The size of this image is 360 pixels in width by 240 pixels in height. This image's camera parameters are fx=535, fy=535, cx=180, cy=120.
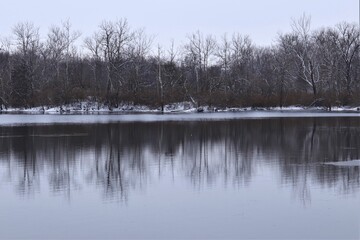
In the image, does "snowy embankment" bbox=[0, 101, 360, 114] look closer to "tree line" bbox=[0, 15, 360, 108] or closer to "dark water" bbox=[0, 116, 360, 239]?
"tree line" bbox=[0, 15, 360, 108]

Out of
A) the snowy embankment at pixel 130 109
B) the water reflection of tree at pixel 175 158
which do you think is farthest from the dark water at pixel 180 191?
the snowy embankment at pixel 130 109

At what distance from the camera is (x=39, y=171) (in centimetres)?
1658

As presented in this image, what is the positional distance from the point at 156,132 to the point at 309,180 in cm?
1787

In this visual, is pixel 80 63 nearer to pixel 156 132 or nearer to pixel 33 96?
pixel 33 96

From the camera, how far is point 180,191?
13250 millimetres

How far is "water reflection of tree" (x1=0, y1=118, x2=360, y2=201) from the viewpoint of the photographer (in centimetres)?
1452

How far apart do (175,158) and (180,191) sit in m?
6.42

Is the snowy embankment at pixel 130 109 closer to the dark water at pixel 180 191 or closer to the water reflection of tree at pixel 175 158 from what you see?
the water reflection of tree at pixel 175 158

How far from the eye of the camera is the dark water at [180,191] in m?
9.81

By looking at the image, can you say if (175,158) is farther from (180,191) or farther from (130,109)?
(130,109)

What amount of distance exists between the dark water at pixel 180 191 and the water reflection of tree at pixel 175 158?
4 centimetres

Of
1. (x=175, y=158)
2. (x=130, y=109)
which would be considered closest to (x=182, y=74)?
(x=130, y=109)

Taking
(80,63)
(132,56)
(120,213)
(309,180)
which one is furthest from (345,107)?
(120,213)

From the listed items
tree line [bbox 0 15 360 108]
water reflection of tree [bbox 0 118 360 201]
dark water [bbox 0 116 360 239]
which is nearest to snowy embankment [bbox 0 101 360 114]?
tree line [bbox 0 15 360 108]
